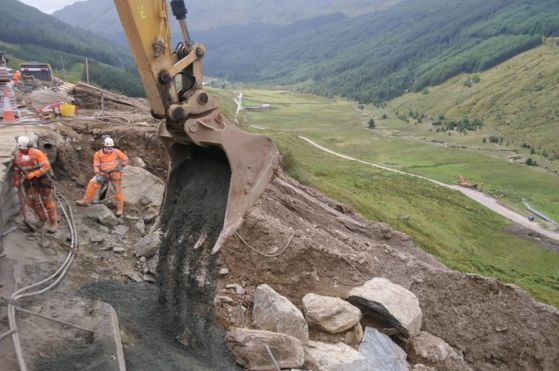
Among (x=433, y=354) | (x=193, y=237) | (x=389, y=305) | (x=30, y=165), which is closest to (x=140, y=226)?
(x=30, y=165)

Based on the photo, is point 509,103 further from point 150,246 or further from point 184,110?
point 184,110

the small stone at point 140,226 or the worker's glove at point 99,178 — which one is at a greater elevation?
the worker's glove at point 99,178

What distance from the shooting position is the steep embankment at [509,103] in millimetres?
77625

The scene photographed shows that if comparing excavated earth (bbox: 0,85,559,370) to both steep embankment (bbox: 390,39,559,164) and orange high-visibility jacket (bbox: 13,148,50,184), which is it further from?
steep embankment (bbox: 390,39,559,164)

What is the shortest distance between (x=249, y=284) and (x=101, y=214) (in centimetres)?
414

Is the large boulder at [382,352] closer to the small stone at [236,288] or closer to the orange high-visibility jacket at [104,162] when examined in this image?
the small stone at [236,288]

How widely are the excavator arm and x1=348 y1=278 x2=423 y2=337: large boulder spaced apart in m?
2.76

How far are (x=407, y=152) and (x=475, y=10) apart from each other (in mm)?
154597

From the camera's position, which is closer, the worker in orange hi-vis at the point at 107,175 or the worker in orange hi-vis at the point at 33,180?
the worker in orange hi-vis at the point at 33,180

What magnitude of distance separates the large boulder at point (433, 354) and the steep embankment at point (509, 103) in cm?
6450

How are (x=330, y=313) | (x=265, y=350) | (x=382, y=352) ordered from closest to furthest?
(x=265, y=350) → (x=330, y=313) → (x=382, y=352)

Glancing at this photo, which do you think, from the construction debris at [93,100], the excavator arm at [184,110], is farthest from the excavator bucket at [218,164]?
the construction debris at [93,100]

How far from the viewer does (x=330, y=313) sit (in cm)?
851

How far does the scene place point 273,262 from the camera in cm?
939
